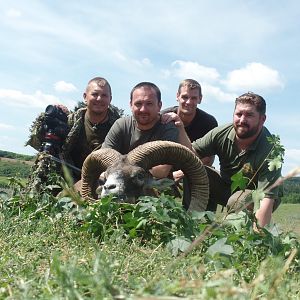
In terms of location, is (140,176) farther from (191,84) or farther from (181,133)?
(191,84)

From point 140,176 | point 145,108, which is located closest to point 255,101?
point 145,108

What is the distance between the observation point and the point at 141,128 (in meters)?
7.76

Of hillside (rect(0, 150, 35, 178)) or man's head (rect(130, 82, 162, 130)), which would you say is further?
man's head (rect(130, 82, 162, 130))

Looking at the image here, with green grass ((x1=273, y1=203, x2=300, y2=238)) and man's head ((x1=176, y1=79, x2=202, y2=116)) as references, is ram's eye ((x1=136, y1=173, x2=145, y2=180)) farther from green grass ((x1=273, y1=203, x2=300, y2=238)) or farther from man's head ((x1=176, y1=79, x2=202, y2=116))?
man's head ((x1=176, y1=79, x2=202, y2=116))

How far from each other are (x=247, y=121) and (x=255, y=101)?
1.05 ft

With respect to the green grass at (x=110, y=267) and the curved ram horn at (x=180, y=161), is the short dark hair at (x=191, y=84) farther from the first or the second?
the green grass at (x=110, y=267)

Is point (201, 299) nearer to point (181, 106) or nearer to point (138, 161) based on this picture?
point (138, 161)

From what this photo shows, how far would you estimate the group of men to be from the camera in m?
7.31

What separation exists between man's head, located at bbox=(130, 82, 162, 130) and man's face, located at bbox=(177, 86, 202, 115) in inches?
A: 42.0

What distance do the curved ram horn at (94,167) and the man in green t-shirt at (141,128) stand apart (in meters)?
0.40

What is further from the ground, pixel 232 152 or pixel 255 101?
pixel 255 101

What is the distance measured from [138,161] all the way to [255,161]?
1.54 metres

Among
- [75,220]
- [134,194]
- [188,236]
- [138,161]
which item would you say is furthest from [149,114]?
[188,236]

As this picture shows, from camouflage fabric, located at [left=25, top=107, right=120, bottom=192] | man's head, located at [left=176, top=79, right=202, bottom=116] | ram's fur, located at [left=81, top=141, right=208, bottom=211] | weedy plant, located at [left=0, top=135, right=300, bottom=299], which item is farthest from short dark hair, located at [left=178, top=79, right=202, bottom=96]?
weedy plant, located at [left=0, top=135, right=300, bottom=299]
